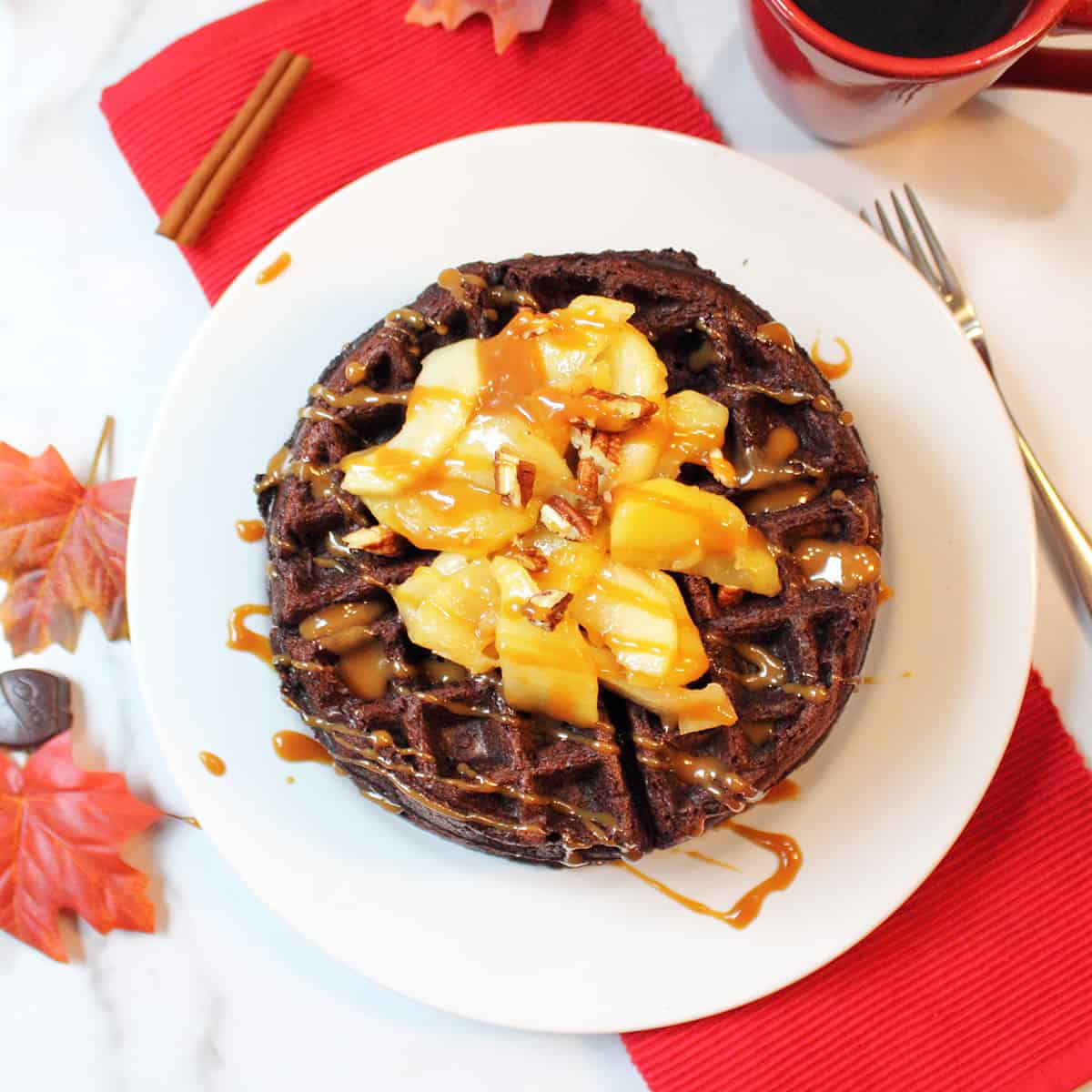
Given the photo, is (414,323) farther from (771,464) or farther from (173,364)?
(173,364)

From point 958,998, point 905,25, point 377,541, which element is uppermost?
point 905,25

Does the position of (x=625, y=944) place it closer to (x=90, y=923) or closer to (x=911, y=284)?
(x=90, y=923)

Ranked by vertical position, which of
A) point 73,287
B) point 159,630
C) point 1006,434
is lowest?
point 159,630

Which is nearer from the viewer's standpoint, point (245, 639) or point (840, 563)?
point (840, 563)

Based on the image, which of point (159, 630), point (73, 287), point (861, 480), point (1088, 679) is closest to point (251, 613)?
point (159, 630)

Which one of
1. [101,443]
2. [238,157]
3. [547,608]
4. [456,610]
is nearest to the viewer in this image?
[547,608]

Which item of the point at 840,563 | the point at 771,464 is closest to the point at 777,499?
the point at 771,464

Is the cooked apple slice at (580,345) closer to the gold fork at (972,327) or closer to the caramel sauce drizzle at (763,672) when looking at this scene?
the caramel sauce drizzle at (763,672)
